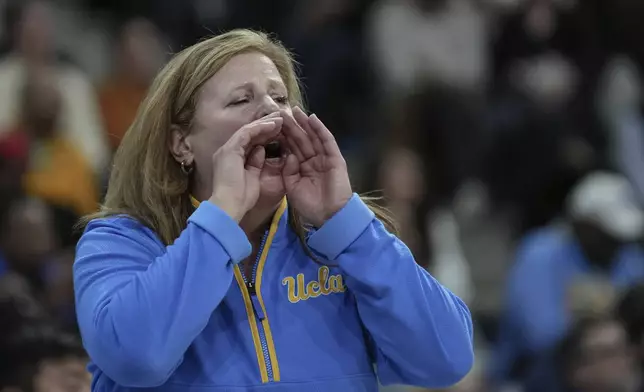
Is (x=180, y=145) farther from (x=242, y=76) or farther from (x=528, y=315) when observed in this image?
(x=528, y=315)

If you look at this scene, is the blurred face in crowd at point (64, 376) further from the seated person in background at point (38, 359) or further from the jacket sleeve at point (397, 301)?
the jacket sleeve at point (397, 301)

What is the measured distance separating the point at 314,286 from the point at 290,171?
0.74ft

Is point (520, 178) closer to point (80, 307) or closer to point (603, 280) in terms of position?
point (603, 280)

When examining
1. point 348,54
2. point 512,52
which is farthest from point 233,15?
point 512,52

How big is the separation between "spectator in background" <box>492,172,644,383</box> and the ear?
3.26 m

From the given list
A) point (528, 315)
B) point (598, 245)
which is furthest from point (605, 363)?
point (598, 245)

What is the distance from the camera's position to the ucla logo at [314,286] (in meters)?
2.39

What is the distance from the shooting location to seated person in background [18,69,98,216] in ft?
18.9

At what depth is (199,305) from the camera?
217 centimetres

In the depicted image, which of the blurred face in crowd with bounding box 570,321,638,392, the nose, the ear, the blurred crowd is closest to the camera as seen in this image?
the nose

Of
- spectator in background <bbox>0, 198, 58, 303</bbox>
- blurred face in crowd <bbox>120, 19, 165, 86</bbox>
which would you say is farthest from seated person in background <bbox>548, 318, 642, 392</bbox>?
blurred face in crowd <bbox>120, 19, 165, 86</bbox>

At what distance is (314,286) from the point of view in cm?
241

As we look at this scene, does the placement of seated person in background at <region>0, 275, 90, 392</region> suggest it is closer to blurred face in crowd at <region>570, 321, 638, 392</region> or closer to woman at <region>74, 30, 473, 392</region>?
woman at <region>74, 30, 473, 392</region>

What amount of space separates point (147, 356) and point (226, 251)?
240 millimetres
